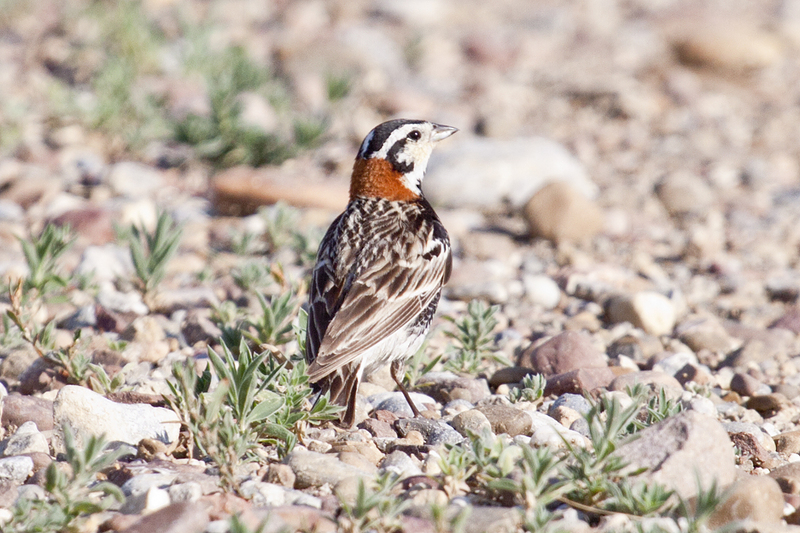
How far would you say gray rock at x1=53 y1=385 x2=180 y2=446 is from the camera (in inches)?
168

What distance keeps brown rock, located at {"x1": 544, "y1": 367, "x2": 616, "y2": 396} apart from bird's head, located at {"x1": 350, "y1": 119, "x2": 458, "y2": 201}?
154cm

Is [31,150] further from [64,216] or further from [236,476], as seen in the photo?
[236,476]

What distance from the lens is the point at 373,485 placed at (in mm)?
3846

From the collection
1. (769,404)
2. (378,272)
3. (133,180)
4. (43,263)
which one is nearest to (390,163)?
(378,272)

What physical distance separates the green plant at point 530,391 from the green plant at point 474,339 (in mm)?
381

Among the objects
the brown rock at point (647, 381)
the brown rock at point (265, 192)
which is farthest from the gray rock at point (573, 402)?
the brown rock at point (265, 192)

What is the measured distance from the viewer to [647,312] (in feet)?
21.4

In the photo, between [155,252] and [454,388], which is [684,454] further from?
[155,252]

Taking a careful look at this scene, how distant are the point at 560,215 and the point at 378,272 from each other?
10.6 ft

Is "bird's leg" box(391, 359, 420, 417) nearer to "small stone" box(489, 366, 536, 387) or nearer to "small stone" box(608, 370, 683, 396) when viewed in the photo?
"small stone" box(489, 366, 536, 387)

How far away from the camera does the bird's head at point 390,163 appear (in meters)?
6.03

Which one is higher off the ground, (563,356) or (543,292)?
(563,356)

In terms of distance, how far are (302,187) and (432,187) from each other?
130 cm

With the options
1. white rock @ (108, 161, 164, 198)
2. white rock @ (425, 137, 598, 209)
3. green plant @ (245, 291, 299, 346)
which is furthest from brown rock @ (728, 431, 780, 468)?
white rock @ (108, 161, 164, 198)
